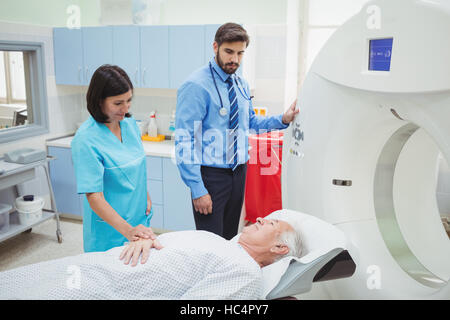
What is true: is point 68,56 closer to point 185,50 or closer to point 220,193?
point 185,50

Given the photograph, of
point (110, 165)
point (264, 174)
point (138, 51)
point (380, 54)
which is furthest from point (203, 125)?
point (138, 51)

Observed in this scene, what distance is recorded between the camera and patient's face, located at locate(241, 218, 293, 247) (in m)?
1.48

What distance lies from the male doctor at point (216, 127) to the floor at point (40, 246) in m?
1.61

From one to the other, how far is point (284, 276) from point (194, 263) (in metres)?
0.29

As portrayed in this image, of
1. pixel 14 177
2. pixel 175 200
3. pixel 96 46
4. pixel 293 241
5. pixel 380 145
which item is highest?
pixel 96 46

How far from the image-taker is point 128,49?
3531 millimetres

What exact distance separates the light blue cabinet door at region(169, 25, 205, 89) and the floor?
1570 mm

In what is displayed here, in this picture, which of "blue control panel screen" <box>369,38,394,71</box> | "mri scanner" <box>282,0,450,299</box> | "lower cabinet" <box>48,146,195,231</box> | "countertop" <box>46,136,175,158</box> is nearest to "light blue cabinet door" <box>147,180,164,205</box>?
"lower cabinet" <box>48,146,195,231</box>

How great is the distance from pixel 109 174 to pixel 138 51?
6.78 ft

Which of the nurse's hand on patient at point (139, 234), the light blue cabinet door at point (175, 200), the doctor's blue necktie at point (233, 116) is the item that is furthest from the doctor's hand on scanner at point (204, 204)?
the light blue cabinet door at point (175, 200)

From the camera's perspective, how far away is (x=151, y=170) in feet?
11.4

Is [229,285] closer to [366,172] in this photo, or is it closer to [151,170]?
[366,172]
